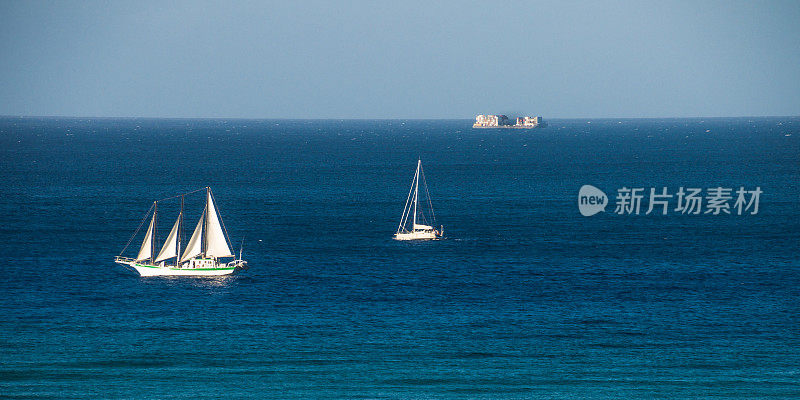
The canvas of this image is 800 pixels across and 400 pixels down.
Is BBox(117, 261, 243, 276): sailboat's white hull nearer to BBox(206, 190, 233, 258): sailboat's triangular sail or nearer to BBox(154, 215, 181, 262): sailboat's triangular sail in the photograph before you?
BBox(154, 215, 181, 262): sailboat's triangular sail

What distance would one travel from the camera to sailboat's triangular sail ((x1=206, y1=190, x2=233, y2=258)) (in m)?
110

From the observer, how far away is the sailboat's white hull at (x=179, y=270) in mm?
110812

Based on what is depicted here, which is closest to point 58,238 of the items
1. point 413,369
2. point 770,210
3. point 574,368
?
point 413,369

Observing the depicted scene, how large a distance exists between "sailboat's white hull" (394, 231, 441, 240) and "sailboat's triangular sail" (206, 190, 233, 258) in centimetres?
3211

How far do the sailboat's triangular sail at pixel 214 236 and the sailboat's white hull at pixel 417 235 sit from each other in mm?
32107

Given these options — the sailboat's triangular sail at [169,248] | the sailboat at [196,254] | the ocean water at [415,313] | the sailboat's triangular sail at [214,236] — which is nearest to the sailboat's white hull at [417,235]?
the ocean water at [415,313]

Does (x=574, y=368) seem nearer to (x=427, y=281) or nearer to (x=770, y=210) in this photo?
(x=427, y=281)

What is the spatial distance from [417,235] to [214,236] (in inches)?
1397

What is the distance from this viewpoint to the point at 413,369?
76812 millimetres

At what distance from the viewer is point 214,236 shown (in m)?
110

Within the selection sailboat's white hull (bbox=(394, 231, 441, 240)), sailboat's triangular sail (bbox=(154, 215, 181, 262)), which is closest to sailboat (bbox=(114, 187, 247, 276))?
sailboat's triangular sail (bbox=(154, 215, 181, 262))

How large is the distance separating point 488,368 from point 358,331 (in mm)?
15499

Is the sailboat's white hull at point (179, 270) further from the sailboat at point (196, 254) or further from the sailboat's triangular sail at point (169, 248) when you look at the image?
the sailboat's triangular sail at point (169, 248)

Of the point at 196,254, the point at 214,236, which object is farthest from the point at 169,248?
the point at 214,236
